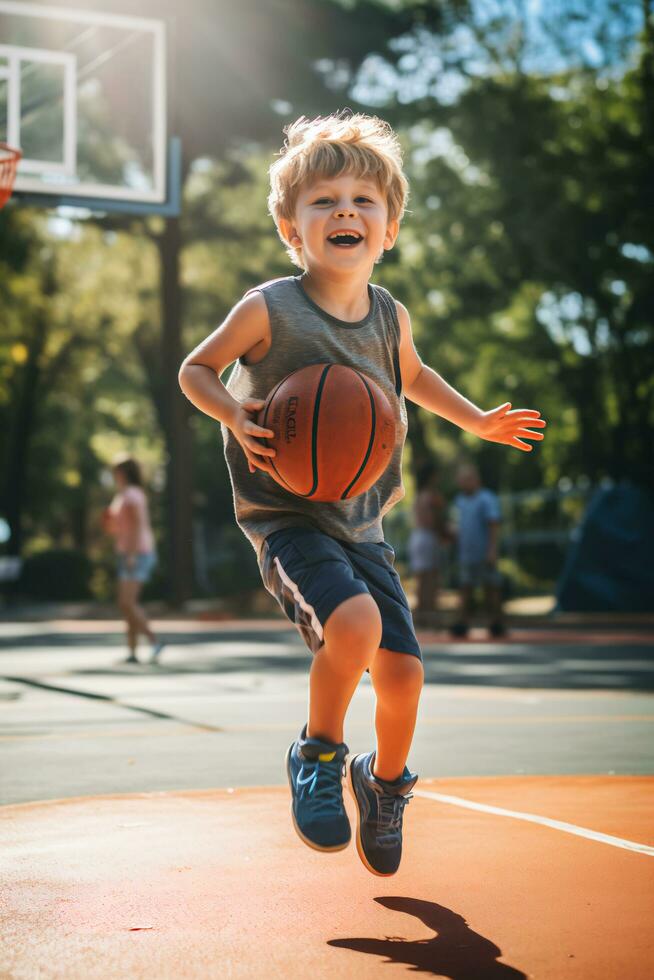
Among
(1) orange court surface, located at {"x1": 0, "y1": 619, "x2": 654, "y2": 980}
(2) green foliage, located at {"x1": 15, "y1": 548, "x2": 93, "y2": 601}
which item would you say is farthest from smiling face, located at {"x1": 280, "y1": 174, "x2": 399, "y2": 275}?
(2) green foliage, located at {"x1": 15, "y1": 548, "x2": 93, "y2": 601}

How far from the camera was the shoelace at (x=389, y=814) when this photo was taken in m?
4.09

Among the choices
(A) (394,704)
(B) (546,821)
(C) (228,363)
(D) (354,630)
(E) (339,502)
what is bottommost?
(B) (546,821)

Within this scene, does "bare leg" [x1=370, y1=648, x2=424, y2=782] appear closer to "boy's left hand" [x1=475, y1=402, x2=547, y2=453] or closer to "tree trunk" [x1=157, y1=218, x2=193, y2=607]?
"boy's left hand" [x1=475, y1=402, x2=547, y2=453]

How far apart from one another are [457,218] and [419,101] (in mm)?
2524

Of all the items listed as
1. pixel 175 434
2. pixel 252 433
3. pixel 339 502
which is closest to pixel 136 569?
pixel 339 502

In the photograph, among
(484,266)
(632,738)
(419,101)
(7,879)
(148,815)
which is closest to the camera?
(7,879)

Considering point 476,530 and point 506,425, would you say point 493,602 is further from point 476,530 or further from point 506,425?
point 506,425

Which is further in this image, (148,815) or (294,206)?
(148,815)

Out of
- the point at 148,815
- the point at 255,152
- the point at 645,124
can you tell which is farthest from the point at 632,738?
the point at 255,152

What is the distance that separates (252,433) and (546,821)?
216cm

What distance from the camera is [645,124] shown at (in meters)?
26.3

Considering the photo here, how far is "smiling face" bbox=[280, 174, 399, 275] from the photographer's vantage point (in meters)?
4.17

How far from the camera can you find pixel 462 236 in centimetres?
2909

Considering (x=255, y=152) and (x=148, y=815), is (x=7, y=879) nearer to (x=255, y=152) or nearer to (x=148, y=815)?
(x=148, y=815)
